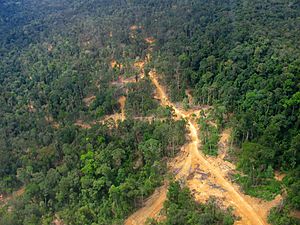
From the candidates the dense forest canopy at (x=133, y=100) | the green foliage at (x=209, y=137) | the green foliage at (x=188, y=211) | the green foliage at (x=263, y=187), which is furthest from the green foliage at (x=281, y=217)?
the green foliage at (x=209, y=137)

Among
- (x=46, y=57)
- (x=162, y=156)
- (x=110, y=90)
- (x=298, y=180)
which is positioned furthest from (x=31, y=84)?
(x=298, y=180)

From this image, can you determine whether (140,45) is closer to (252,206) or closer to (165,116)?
(165,116)

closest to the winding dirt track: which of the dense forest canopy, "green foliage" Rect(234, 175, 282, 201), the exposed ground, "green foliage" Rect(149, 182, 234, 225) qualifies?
the exposed ground

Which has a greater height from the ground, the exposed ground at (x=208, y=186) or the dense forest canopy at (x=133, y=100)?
the dense forest canopy at (x=133, y=100)

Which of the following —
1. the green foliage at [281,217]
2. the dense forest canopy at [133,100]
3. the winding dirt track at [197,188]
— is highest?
the dense forest canopy at [133,100]

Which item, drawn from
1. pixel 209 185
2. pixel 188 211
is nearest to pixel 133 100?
pixel 209 185

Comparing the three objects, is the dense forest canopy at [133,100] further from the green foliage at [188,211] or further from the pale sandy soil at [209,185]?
the pale sandy soil at [209,185]
